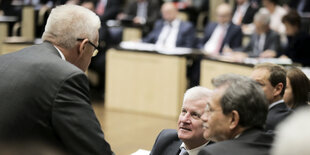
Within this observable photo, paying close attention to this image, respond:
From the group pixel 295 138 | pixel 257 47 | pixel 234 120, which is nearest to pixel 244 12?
pixel 257 47

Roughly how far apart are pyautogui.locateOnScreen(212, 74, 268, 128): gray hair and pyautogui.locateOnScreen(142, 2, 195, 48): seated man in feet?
19.8

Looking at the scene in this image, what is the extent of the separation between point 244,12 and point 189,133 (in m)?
7.27

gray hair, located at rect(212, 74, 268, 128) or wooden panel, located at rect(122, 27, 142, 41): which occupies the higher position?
gray hair, located at rect(212, 74, 268, 128)

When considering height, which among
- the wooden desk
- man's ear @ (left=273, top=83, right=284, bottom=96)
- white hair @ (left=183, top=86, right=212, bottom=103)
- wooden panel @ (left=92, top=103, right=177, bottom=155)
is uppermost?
white hair @ (left=183, top=86, right=212, bottom=103)

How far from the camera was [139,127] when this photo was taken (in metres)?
6.52

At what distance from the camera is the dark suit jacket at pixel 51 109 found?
2223mm

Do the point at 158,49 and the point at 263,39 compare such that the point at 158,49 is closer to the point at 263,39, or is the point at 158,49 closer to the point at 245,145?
the point at 263,39

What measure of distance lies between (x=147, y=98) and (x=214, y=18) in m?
4.63

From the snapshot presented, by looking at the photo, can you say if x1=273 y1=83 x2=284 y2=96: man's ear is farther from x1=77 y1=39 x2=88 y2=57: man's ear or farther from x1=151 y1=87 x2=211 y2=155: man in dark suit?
x1=77 y1=39 x2=88 y2=57: man's ear

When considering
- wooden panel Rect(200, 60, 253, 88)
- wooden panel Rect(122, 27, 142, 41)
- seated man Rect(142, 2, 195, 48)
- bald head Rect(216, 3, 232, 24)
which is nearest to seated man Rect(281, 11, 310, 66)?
wooden panel Rect(200, 60, 253, 88)

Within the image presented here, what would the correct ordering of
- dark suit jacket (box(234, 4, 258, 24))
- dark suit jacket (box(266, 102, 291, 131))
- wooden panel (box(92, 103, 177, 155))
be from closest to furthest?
dark suit jacket (box(266, 102, 291, 131)), wooden panel (box(92, 103, 177, 155)), dark suit jacket (box(234, 4, 258, 24))

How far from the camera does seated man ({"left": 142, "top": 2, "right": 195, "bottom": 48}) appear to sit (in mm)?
8180

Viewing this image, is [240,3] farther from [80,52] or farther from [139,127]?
[80,52]

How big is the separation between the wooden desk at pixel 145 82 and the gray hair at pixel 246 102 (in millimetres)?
4846
